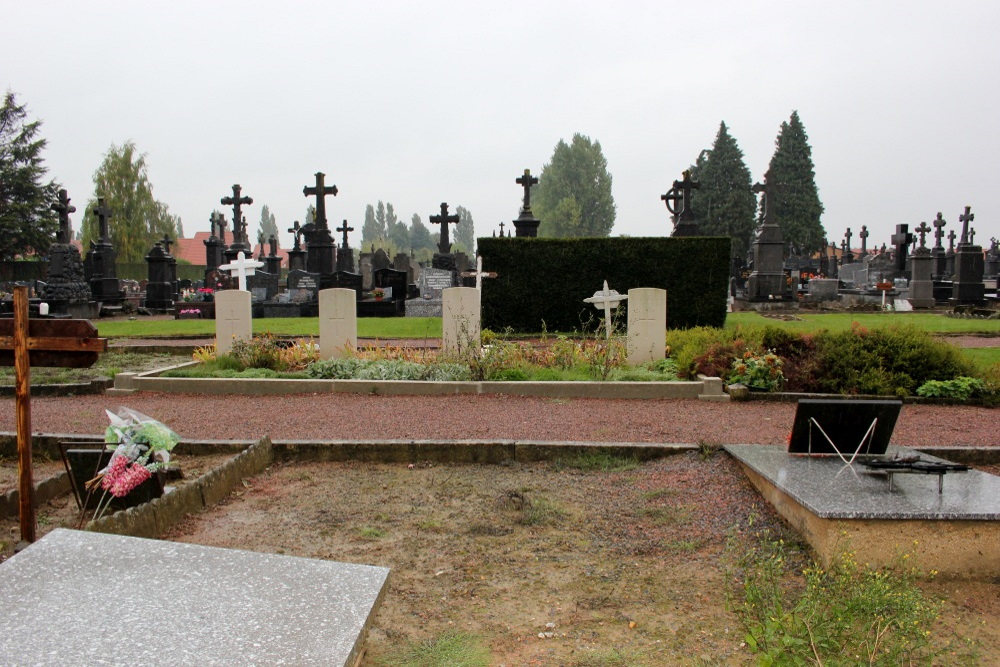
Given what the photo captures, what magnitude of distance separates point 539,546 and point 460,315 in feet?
25.8

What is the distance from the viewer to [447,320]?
12320 millimetres

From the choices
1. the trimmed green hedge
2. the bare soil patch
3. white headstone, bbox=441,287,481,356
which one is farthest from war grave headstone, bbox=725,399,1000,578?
the trimmed green hedge

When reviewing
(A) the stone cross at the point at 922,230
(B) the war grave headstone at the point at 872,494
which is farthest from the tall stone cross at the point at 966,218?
(B) the war grave headstone at the point at 872,494

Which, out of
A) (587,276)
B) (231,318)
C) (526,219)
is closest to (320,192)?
(526,219)

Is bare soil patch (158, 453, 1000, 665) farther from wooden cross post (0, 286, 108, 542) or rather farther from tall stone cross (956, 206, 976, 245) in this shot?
tall stone cross (956, 206, 976, 245)

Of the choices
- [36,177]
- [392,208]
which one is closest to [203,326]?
[36,177]

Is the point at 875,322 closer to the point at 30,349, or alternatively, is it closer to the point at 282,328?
the point at 282,328

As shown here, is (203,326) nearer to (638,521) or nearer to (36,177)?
(638,521)

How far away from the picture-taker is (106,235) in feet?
107

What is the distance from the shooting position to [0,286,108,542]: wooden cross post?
13.8 ft

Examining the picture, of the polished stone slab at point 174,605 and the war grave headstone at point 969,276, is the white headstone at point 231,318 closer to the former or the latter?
the polished stone slab at point 174,605

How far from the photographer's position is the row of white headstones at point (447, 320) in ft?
40.1

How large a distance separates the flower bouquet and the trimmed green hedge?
13.5 metres

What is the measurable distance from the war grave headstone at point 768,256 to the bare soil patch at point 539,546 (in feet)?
70.8
